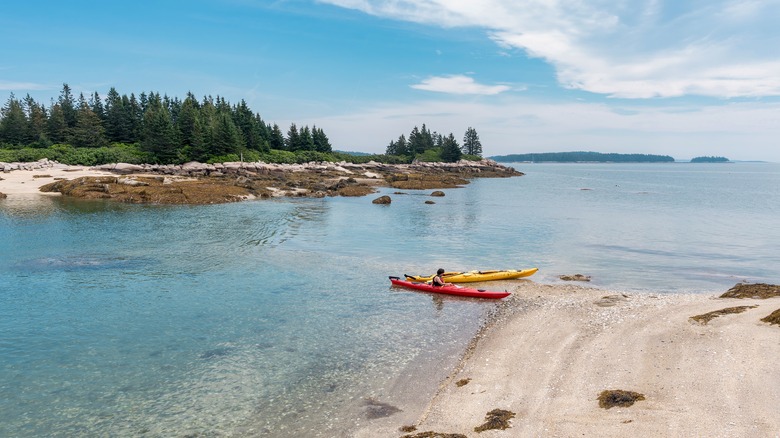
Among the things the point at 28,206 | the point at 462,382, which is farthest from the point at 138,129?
the point at 462,382

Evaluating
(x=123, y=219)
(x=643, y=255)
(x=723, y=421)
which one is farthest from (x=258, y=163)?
(x=723, y=421)

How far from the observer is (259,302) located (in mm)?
21703

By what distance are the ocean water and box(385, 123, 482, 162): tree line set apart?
11571 centimetres

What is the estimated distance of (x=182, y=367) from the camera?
14.9 m

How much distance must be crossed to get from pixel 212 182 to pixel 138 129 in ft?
177

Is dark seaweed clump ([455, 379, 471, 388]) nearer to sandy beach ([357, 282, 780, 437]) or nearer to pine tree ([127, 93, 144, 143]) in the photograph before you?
sandy beach ([357, 282, 780, 437])

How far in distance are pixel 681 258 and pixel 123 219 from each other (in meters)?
48.5

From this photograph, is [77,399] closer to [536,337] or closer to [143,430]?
[143,430]

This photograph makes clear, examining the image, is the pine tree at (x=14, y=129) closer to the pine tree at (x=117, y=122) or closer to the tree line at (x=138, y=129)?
the tree line at (x=138, y=129)

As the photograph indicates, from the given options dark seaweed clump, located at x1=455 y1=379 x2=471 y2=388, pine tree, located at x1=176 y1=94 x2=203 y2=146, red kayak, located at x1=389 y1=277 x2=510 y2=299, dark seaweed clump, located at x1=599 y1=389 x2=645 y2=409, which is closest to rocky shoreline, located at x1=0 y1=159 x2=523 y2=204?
pine tree, located at x1=176 y1=94 x2=203 y2=146

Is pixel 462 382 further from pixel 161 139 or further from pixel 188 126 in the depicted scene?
pixel 188 126

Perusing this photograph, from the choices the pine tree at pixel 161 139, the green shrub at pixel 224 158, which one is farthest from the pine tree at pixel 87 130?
the green shrub at pixel 224 158

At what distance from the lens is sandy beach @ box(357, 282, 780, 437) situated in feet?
33.2

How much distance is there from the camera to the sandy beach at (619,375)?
10.1 m
